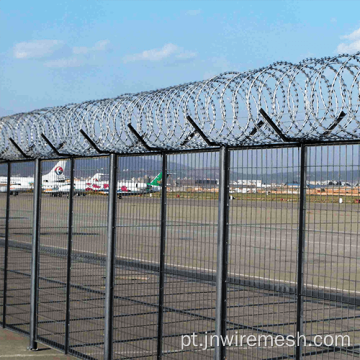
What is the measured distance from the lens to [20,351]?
9133 mm

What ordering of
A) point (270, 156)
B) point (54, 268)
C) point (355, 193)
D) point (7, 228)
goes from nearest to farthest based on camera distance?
point (355, 193), point (270, 156), point (54, 268), point (7, 228)

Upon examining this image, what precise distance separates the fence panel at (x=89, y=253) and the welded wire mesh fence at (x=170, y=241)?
21 mm

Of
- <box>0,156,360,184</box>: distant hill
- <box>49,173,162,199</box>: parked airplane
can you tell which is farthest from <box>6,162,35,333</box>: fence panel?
<box>49,173,162,199</box>: parked airplane

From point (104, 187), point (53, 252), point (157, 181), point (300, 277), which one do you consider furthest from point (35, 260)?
point (300, 277)

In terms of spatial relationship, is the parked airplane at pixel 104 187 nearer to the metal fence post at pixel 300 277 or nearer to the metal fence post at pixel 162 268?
the metal fence post at pixel 162 268

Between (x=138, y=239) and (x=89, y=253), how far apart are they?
1.50 metres

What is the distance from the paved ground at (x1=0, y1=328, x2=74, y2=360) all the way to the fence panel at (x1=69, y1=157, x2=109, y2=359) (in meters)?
0.37

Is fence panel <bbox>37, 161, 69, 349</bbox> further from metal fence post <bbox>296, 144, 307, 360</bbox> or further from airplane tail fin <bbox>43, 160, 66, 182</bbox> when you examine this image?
metal fence post <bbox>296, 144, 307, 360</bbox>

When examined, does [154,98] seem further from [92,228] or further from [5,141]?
[5,141]

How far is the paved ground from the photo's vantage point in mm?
8812

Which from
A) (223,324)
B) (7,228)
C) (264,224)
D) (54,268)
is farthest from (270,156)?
(7,228)

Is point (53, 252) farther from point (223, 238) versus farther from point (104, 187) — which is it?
point (223, 238)

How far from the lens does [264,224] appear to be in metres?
6.62

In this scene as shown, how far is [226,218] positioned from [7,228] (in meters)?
5.13
